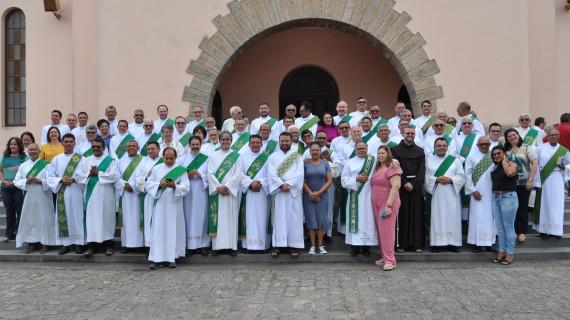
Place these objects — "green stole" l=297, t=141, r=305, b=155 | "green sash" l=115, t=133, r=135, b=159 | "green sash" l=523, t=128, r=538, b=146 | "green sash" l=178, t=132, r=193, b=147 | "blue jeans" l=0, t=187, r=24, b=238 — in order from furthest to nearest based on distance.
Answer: "green sash" l=178, t=132, r=193, b=147, "green sash" l=523, t=128, r=538, b=146, "green sash" l=115, t=133, r=135, b=159, "blue jeans" l=0, t=187, r=24, b=238, "green stole" l=297, t=141, r=305, b=155

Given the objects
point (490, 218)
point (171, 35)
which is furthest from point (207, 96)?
point (490, 218)

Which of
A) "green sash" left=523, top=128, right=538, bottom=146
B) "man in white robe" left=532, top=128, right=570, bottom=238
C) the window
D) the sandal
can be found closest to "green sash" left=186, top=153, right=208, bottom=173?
the sandal

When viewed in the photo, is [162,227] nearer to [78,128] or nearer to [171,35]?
[78,128]

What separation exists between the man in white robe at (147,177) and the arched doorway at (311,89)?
682cm

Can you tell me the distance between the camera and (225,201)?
7.22m

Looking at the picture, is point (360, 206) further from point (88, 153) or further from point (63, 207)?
point (63, 207)

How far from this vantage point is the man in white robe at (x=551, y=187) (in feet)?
24.6

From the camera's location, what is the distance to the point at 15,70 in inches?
510

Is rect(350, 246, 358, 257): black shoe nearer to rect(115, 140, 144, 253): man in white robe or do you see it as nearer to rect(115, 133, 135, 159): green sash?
rect(115, 140, 144, 253): man in white robe

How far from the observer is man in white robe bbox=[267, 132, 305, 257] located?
712 centimetres

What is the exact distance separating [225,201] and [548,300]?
4.20 meters

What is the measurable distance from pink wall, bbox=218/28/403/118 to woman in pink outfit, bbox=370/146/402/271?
6.84 meters

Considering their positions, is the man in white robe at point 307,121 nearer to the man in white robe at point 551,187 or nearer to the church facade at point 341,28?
the church facade at point 341,28

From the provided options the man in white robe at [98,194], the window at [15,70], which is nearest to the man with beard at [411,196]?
the man in white robe at [98,194]
